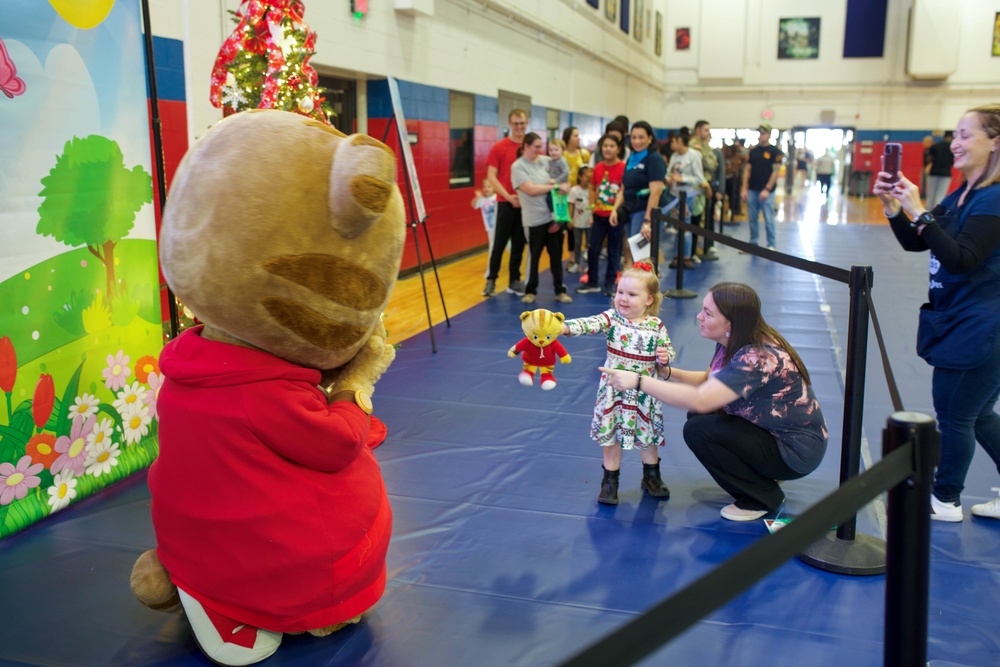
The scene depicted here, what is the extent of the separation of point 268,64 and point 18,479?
2.24m

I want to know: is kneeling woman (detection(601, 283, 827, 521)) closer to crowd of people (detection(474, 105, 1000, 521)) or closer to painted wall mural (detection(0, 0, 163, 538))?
crowd of people (detection(474, 105, 1000, 521))

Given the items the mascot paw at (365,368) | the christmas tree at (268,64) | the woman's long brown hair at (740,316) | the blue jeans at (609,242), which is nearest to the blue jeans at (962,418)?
the woman's long brown hair at (740,316)

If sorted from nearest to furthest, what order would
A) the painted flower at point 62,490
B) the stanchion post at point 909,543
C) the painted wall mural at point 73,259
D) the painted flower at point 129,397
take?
the stanchion post at point 909,543 → the painted wall mural at point 73,259 → the painted flower at point 62,490 → the painted flower at point 129,397

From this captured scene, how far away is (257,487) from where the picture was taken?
6.98ft

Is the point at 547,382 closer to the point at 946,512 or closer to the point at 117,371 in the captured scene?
the point at 946,512

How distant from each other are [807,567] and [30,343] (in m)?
2.91

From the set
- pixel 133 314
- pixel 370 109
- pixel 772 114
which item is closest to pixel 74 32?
pixel 133 314

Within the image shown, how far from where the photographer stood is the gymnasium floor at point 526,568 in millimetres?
2355

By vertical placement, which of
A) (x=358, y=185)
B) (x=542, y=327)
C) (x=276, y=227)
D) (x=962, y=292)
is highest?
(x=358, y=185)

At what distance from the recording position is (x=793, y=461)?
310cm

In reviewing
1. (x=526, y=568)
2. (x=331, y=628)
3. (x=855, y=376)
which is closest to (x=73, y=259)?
(x=331, y=628)

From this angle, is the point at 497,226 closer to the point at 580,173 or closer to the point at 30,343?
the point at 580,173

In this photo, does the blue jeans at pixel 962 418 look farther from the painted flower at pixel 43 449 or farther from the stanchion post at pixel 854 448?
the painted flower at pixel 43 449

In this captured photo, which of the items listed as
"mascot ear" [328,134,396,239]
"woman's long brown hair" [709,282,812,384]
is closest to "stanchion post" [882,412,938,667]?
"mascot ear" [328,134,396,239]
